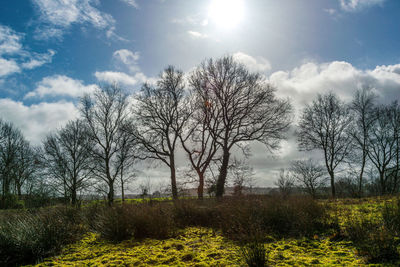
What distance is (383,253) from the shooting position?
364cm

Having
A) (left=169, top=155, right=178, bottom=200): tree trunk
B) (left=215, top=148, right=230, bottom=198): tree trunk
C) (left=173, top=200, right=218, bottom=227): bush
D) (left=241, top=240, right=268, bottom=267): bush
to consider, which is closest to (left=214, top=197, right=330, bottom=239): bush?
(left=173, top=200, right=218, bottom=227): bush

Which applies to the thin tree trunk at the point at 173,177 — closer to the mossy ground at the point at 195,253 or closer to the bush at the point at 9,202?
the mossy ground at the point at 195,253

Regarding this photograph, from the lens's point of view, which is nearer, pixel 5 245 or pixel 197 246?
pixel 5 245

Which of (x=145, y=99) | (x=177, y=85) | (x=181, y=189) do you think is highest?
(x=177, y=85)

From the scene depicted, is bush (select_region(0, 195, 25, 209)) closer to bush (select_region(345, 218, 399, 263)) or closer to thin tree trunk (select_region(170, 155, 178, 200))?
thin tree trunk (select_region(170, 155, 178, 200))

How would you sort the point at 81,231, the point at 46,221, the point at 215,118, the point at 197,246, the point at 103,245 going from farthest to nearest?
the point at 215,118 → the point at 81,231 → the point at 46,221 → the point at 103,245 → the point at 197,246

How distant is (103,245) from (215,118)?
15.7m

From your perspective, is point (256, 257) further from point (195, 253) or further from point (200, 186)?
point (200, 186)

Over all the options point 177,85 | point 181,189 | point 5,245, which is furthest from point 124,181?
point 5,245

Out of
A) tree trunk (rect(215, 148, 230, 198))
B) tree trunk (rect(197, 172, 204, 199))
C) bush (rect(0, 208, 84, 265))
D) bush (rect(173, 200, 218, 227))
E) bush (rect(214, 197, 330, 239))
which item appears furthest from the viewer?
tree trunk (rect(197, 172, 204, 199))

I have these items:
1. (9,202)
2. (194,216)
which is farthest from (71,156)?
(194,216)

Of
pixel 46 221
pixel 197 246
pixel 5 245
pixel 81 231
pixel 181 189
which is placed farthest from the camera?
pixel 181 189

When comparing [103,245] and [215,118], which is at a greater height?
[215,118]

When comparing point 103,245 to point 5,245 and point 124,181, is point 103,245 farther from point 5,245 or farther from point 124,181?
point 124,181
